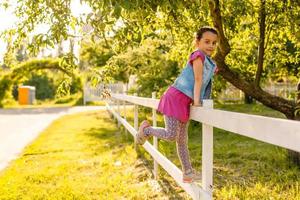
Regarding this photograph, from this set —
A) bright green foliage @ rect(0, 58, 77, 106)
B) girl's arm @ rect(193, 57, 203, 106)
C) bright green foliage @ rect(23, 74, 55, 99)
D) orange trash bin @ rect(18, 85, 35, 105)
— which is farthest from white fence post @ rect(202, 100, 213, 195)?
bright green foliage @ rect(23, 74, 55, 99)

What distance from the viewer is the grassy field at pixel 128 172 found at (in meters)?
5.85

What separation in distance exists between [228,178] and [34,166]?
336 cm

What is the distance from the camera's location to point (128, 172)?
7.31 meters

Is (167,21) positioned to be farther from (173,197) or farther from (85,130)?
(85,130)

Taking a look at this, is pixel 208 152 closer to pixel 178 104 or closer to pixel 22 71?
pixel 178 104

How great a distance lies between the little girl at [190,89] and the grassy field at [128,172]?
1356 mm

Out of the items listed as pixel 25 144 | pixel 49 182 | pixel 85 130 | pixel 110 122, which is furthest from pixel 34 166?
pixel 110 122

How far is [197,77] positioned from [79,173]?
3.92 metres

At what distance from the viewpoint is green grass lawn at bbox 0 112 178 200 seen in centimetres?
599

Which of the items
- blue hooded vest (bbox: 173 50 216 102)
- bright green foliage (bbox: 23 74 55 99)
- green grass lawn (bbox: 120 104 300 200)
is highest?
blue hooded vest (bbox: 173 50 216 102)

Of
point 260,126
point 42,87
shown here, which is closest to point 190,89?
point 260,126

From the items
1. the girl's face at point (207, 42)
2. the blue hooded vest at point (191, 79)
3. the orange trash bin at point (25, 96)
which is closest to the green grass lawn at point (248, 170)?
the blue hooded vest at point (191, 79)

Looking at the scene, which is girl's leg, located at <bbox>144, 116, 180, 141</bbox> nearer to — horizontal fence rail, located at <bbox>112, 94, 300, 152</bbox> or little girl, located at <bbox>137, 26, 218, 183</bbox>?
little girl, located at <bbox>137, 26, 218, 183</bbox>

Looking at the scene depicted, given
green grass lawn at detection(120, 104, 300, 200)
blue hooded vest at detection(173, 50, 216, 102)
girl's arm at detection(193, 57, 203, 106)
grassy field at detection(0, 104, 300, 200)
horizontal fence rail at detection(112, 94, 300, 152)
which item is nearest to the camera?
horizontal fence rail at detection(112, 94, 300, 152)
